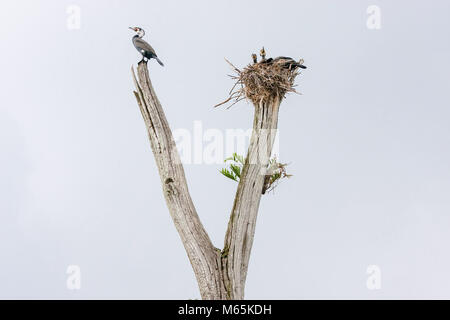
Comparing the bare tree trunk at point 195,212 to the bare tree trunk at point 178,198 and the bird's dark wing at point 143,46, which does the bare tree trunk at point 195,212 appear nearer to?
the bare tree trunk at point 178,198

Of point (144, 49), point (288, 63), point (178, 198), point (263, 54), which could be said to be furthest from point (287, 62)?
point (178, 198)

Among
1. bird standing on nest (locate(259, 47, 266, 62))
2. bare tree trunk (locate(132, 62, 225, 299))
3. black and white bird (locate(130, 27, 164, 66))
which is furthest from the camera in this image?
bird standing on nest (locate(259, 47, 266, 62))

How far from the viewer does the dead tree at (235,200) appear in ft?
22.0

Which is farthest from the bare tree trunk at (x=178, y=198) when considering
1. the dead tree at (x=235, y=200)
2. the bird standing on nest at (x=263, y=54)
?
the bird standing on nest at (x=263, y=54)

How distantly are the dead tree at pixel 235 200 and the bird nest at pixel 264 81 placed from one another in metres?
0.01

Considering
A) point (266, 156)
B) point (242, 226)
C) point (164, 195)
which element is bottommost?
point (242, 226)

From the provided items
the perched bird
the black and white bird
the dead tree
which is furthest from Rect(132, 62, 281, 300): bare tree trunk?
the perched bird

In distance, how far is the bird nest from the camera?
25.0 feet

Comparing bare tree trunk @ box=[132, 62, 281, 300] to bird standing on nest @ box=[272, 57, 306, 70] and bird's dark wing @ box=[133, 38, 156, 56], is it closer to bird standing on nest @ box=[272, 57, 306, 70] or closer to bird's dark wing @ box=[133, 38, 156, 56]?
bird's dark wing @ box=[133, 38, 156, 56]

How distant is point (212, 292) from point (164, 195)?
144cm
